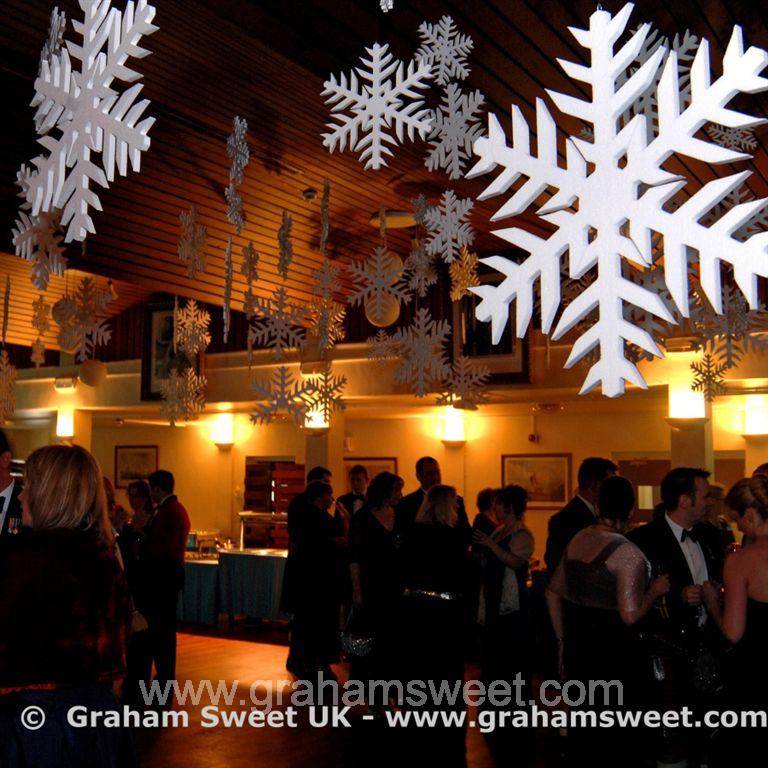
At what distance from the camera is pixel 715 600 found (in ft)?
12.2

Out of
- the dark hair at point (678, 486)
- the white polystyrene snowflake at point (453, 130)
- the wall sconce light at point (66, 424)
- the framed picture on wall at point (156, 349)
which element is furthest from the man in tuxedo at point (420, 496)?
the wall sconce light at point (66, 424)

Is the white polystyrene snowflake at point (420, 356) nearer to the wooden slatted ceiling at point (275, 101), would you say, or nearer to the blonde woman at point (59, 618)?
the wooden slatted ceiling at point (275, 101)

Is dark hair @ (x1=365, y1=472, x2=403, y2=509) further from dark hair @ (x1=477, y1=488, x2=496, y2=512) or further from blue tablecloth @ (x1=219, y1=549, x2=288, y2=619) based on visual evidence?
blue tablecloth @ (x1=219, y1=549, x2=288, y2=619)

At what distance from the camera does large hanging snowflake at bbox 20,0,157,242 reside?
1653 mm

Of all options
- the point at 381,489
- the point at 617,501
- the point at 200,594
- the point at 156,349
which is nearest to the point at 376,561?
the point at 381,489

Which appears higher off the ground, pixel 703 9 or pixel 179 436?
pixel 703 9

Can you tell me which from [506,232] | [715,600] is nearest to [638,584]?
[715,600]

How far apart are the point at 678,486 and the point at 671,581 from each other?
427 millimetres

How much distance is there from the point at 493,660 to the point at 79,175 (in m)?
5.03

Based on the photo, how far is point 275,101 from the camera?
488 centimetres

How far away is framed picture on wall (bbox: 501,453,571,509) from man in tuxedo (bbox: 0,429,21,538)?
9.17 meters

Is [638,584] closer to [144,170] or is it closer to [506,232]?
[506,232]

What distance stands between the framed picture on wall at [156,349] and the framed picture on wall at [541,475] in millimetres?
4684

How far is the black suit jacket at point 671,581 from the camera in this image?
3.92 m
